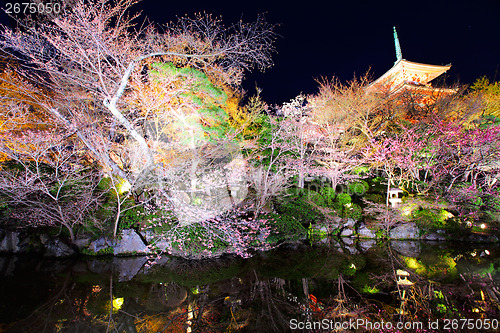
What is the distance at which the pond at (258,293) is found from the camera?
3.71 m

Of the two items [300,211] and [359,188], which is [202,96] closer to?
[300,211]

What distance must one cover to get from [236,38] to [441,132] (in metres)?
10.5

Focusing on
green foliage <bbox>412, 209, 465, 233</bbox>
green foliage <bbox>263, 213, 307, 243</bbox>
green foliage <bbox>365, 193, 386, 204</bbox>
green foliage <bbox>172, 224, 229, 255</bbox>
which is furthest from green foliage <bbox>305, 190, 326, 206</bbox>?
green foliage <bbox>172, 224, 229, 255</bbox>


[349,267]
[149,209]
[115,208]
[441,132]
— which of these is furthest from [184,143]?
[441,132]

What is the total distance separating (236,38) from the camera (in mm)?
6754

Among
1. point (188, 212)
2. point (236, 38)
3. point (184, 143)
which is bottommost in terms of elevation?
point (188, 212)

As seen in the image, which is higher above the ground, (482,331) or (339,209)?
(339,209)

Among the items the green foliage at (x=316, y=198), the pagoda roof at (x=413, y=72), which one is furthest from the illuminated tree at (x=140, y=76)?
the pagoda roof at (x=413, y=72)

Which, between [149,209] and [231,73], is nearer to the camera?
[231,73]

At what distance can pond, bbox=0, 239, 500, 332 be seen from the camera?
3713 mm

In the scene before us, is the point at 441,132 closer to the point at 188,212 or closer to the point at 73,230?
the point at 188,212

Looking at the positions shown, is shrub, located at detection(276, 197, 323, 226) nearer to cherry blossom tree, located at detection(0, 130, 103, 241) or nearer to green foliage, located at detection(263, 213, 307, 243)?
green foliage, located at detection(263, 213, 307, 243)

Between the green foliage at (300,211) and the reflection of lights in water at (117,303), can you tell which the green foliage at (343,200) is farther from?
the reflection of lights in water at (117,303)

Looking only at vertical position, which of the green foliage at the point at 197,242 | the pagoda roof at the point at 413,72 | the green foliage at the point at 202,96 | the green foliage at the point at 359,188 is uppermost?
the pagoda roof at the point at 413,72
